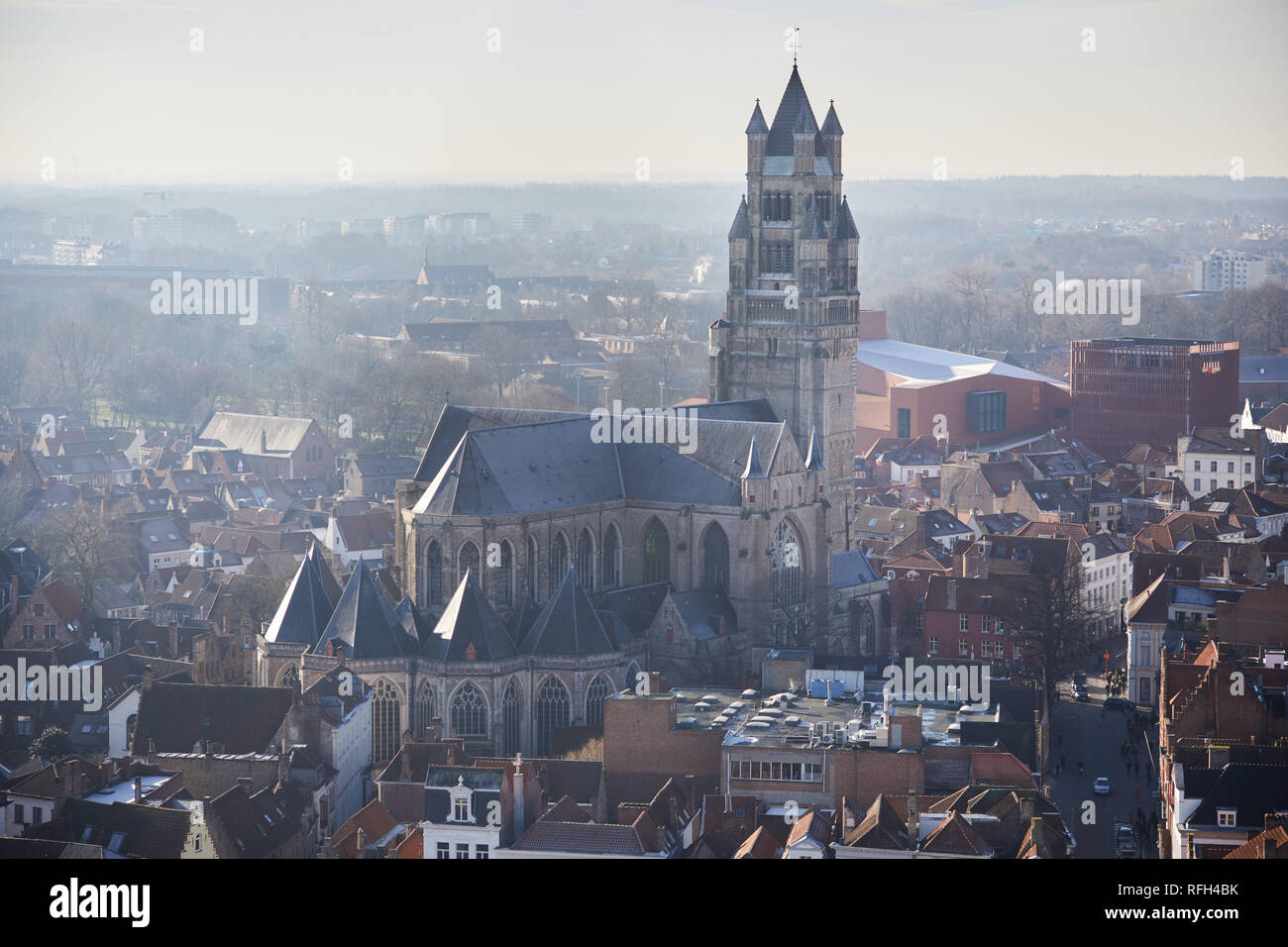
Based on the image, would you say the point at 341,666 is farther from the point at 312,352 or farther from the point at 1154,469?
the point at 312,352

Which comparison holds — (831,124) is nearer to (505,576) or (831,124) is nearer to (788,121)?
(788,121)

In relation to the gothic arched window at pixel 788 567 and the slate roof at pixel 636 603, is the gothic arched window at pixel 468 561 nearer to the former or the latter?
the slate roof at pixel 636 603

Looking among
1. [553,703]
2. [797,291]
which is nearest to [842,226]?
[797,291]

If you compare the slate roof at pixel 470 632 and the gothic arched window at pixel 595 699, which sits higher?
the slate roof at pixel 470 632

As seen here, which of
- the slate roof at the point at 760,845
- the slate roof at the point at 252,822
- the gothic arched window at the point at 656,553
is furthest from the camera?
the gothic arched window at the point at 656,553

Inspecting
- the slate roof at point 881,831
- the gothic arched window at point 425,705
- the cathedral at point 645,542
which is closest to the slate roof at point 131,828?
the cathedral at point 645,542
